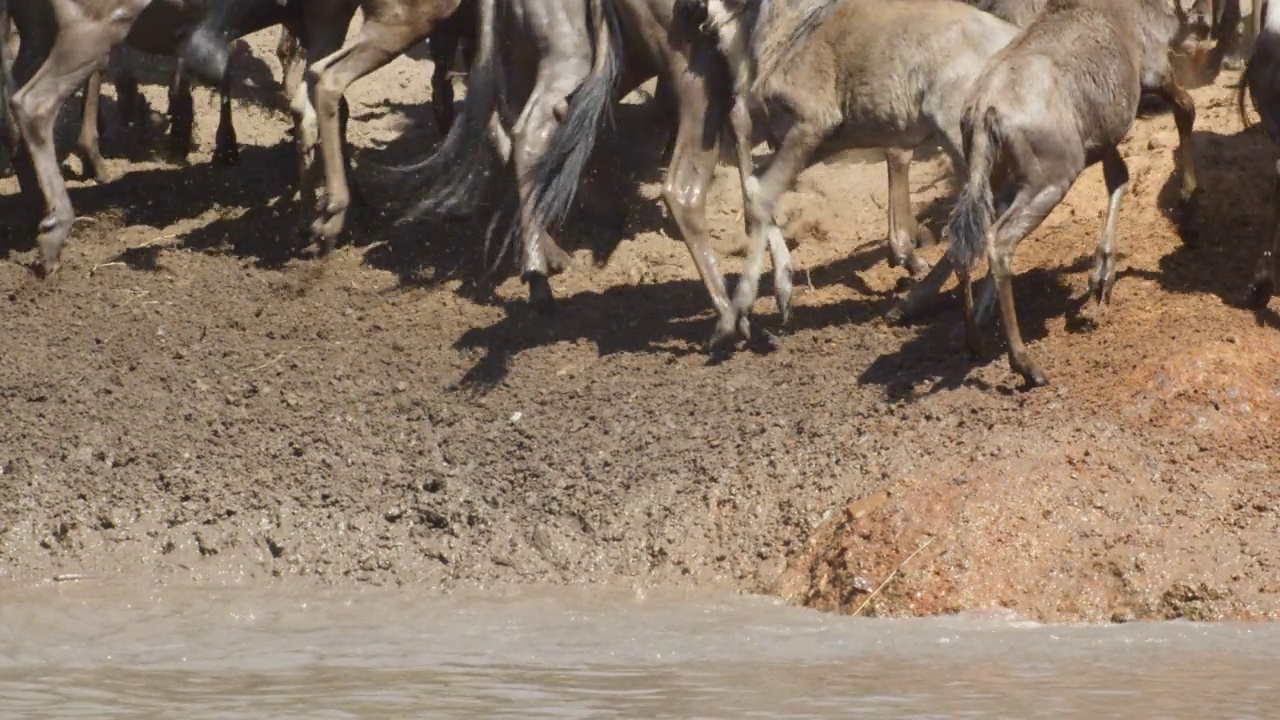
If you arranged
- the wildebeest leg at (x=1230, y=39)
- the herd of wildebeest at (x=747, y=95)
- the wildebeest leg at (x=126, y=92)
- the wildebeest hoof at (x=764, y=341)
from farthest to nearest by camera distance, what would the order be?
the wildebeest leg at (x=126, y=92), the wildebeest leg at (x=1230, y=39), the wildebeest hoof at (x=764, y=341), the herd of wildebeest at (x=747, y=95)

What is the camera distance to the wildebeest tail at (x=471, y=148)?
424 inches

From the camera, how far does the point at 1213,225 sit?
9938mm

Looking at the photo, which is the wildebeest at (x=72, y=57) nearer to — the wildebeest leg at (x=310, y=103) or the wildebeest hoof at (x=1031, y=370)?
the wildebeest leg at (x=310, y=103)

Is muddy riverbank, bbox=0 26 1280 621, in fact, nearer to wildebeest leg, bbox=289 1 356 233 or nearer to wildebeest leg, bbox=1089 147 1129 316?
wildebeest leg, bbox=1089 147 1129 316

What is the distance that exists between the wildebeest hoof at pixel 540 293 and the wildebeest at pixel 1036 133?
7.62 ft

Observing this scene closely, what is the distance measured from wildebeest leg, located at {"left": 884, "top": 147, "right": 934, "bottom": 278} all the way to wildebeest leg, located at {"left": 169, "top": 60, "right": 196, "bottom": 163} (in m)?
4.64

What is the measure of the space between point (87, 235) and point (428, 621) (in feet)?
16.4

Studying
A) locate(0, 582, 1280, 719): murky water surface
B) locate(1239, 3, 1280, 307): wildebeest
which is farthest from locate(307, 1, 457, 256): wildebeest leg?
locate(1239, 3, 1280, 307): wildebeest

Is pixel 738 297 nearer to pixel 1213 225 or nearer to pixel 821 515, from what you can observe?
pixel 821 515

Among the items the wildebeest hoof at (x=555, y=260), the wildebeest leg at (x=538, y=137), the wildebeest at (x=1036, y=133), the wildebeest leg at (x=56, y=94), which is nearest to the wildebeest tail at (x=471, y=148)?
the wildebeest leg at (x=538, y=137)

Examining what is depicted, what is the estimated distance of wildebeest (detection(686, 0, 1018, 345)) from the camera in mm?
9180

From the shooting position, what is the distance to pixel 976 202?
338 inches

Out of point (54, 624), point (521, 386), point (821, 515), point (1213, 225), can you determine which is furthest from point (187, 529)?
point (1213, 225)

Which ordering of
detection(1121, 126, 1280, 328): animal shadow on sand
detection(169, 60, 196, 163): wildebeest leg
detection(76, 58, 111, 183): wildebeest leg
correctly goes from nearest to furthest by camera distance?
detection(1121, 126, 1280, 328): animal shadow on sand → detection(76, 58, 111, 183): wildebeest leg → detection(169, 60, 196, 163): wildebeest leg
